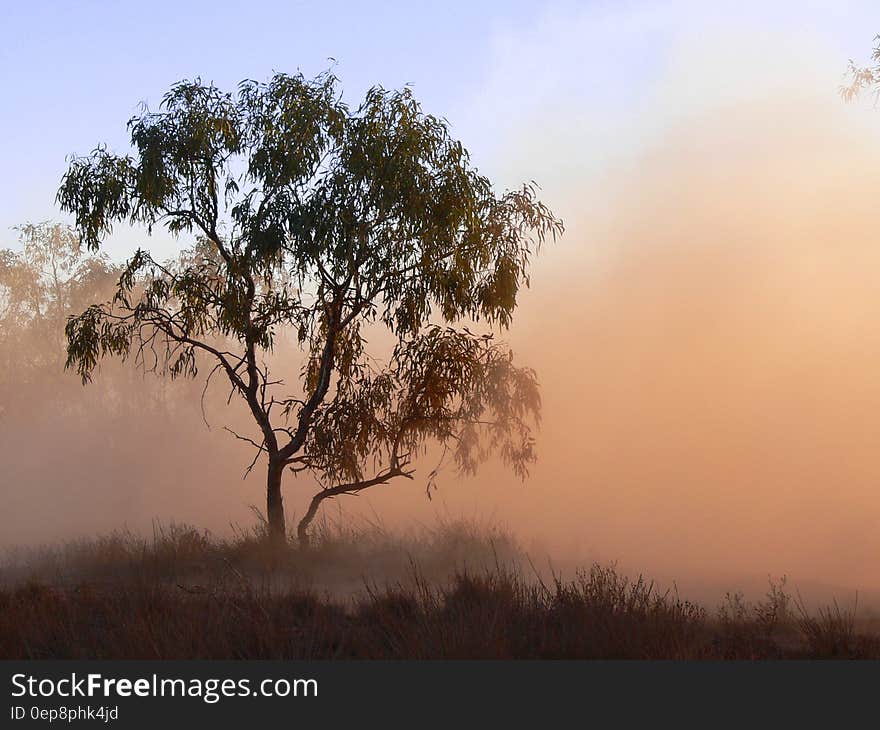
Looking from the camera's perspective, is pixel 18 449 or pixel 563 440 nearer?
pixel 563 440

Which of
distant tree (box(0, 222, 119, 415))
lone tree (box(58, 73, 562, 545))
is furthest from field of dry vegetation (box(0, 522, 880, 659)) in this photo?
distant tree (box(0, 222, 119, 415))

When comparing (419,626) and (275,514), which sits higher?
(275,514)

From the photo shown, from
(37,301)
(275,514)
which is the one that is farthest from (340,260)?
(37,301)

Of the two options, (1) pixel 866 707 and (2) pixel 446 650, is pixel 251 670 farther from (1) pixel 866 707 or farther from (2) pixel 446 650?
(1) pixel 866 707

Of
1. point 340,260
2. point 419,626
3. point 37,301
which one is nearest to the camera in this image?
point 419,626

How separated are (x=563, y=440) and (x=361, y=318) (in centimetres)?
2166

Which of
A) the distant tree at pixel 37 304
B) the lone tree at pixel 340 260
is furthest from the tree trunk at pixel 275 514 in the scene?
the distant tree at pixel 37 304

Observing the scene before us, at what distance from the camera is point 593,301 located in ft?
147

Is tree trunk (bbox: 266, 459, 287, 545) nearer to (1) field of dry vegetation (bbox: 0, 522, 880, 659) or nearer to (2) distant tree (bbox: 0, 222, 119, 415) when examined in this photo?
(1) field of dry vegetation (bbox: 0, 522, 880, 659)

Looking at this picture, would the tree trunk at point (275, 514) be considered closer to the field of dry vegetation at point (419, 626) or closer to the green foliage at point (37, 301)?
the field of dry vegetation at point (419, 626)

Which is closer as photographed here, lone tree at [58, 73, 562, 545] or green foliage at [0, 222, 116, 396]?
lone tree at [58, 73, 562, 545]

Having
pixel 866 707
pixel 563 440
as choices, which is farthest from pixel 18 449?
pixel 866 707

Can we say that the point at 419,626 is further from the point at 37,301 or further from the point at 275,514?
the point at 37,301

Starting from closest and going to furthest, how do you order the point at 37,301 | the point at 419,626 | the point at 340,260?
the point at 419,626 < the point at 340,260 < the point at 37,301
